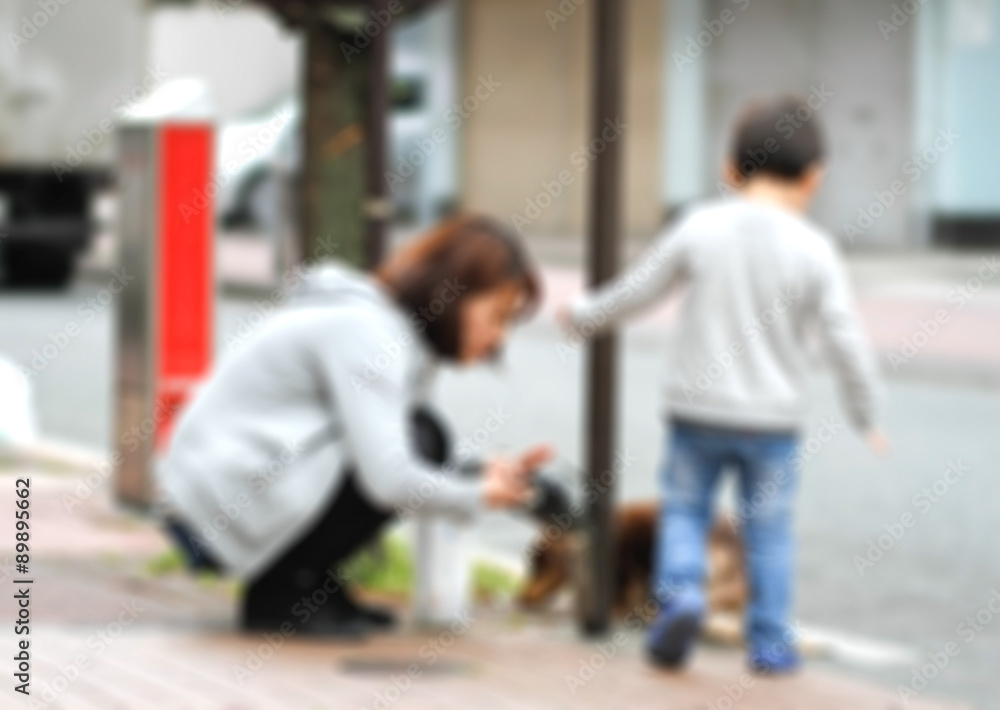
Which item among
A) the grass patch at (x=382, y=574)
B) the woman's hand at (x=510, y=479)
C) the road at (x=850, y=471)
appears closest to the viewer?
the woman's hand at (x=510, y=479)

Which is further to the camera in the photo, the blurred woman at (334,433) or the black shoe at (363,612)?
the black shoe at (363,612)

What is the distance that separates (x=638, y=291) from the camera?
455 cm

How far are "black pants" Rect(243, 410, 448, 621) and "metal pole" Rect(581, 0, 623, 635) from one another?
43 cm

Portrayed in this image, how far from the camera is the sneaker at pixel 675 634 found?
4.39m

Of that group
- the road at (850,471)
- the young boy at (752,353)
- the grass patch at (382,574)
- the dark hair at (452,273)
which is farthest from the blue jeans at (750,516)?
the grass patch at (382,574)

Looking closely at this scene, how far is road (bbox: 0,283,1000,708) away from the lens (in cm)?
543

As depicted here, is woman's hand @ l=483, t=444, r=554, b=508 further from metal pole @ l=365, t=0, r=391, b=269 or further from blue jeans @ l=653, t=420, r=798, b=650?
metal pole @ l=365, t=0, r=391, b=269

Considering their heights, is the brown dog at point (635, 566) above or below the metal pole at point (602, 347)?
below

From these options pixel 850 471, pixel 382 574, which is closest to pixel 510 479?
pixel 382 574

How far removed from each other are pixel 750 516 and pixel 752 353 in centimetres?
41

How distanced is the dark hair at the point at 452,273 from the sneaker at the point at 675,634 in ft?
2.65

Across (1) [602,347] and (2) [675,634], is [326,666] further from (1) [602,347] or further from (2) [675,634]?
(1) [602,347]

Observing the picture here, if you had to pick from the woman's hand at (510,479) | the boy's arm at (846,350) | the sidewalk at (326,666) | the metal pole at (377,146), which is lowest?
the sidewalk at (326,666)

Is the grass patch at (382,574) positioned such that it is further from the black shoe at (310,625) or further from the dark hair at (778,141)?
the dark hair at (778,141)
